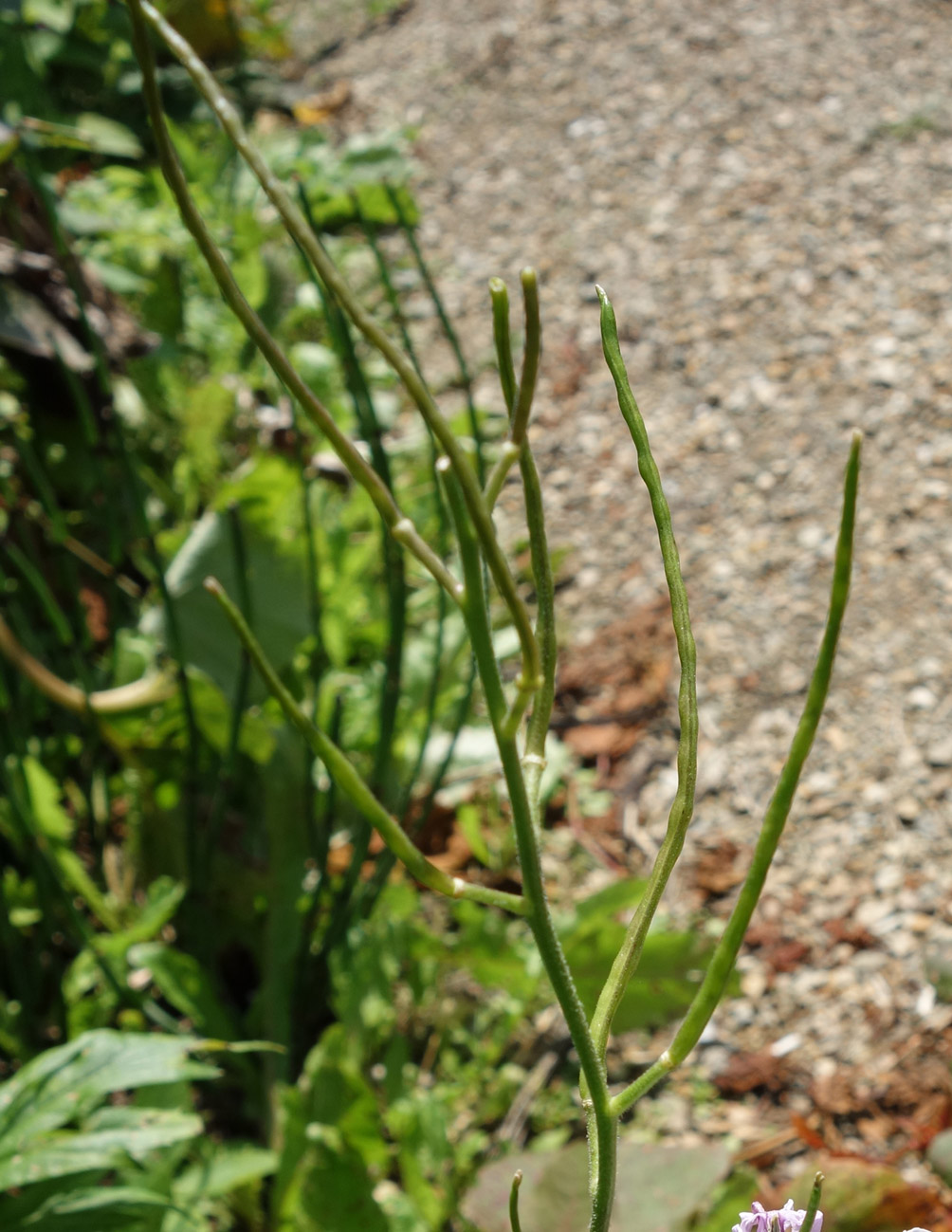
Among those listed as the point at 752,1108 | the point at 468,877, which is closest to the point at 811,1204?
the point at 752,1108

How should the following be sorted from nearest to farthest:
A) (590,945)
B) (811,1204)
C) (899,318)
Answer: (811,1204), (590,945), (899,318)

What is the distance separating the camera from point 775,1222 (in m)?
0.36

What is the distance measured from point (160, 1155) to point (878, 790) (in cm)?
101

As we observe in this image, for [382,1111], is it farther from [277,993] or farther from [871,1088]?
[871,1088]

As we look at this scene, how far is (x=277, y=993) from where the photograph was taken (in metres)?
1.17

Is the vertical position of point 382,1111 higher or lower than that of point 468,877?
lower

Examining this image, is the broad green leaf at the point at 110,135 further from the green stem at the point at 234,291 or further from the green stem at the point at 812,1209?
the green stem at the point at 812,1209

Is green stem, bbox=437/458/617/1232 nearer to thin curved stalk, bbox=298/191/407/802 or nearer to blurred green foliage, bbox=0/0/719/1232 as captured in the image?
blurred green foliage, bbox=0/0/719/1232

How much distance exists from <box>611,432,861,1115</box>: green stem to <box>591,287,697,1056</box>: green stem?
0.07 ft

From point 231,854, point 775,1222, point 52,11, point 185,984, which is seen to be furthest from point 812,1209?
A: point 52,11

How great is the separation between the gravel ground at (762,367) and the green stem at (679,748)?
2.36ft

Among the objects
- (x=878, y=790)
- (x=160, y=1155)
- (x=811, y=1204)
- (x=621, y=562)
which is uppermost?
(x=621, y=562)

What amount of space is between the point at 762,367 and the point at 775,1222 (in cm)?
197

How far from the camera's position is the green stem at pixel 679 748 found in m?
0.36
